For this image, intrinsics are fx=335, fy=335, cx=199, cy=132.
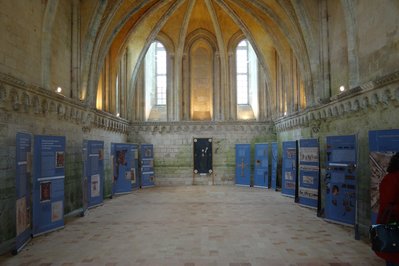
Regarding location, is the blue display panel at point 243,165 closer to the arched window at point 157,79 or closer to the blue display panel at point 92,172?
the arched window at point 157,79

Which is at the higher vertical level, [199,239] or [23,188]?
[23,188]

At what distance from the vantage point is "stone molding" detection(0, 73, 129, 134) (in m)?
7.82

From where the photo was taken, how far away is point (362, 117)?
370 inches

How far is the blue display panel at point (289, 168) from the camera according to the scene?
13.9 m

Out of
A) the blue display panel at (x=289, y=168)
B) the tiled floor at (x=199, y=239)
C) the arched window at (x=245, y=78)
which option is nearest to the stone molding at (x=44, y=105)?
the tiled floor at (x=199, y=239)

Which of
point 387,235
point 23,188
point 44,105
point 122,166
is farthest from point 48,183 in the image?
point 387,235

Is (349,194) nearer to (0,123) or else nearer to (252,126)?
(0,123)

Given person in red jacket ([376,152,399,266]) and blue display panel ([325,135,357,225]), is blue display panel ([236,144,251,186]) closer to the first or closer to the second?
blue display panel ([325,135,357,225])

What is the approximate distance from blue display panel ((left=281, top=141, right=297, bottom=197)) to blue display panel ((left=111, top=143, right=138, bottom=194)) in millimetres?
7360

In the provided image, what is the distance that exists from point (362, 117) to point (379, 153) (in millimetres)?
2425

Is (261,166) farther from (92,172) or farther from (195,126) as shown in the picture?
(92,172)

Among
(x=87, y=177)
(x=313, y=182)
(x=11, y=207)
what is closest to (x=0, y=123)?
(x=11, y=207)

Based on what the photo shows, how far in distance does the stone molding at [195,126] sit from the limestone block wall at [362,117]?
22.8 ft

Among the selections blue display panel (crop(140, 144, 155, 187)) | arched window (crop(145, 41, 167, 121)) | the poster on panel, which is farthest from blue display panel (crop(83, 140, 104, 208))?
arched window (crop(145, 41, 167, 121))
